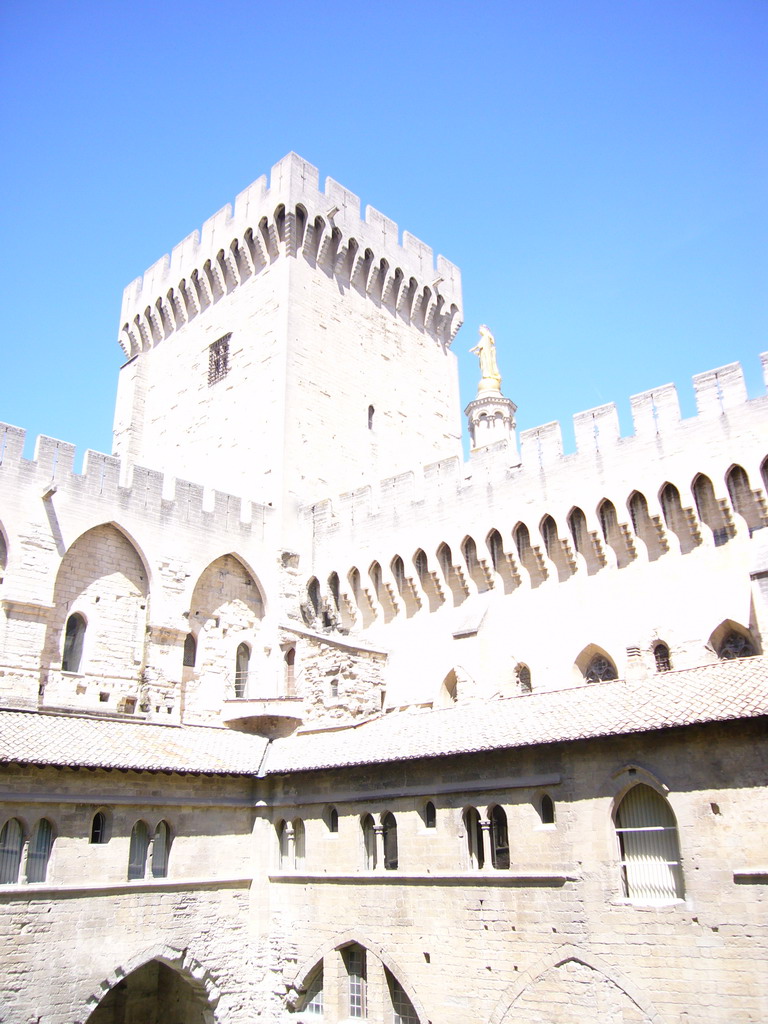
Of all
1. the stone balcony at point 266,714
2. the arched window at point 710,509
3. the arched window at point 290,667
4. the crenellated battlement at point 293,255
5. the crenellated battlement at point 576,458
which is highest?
the crenellated battlement at point 293,255

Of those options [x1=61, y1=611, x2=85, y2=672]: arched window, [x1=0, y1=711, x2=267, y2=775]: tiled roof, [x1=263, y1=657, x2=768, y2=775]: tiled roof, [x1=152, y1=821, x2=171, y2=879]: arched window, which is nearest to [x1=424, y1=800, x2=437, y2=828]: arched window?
[x1=263, y1=657, x2=768, y2=775]: tiled roof

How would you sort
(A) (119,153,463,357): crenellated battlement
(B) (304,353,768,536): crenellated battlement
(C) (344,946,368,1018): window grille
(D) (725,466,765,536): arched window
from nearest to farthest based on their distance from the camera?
(C) (344,946,368,1018): window grille, (D) (725,466,765,536): arched window, (B) (304,353,768,536): crenellated battlement, (A) (119,153,463,357): crenellated battlement

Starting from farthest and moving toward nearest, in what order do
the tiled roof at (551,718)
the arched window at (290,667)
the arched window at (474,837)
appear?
the arched window at (290,667) → the arched window at (474,837) → the tiled roof at (551,718)

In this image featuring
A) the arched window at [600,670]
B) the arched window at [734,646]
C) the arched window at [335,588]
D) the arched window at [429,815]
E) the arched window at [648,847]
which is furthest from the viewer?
the arched window at [335,588]

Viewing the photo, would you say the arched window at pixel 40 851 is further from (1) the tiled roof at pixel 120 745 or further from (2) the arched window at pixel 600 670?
(2) the arched window at pixel 600 670

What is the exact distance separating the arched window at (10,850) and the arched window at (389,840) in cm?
647

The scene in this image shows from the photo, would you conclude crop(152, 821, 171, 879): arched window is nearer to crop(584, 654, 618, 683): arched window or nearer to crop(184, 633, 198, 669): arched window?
crop(184, 633, 198, 669): arched window

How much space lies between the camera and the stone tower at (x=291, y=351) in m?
28.2

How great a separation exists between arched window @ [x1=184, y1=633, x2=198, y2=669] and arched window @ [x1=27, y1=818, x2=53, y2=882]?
23.3ft

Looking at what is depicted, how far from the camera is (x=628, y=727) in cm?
1427

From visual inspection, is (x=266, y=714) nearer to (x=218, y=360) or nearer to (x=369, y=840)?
(x=369, y=840)

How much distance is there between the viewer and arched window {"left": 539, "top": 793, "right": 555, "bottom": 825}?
15.3 metres

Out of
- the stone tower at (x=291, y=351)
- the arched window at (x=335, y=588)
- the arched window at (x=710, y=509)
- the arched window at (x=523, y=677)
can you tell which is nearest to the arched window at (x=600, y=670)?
the arched window at (x=523, y=677)

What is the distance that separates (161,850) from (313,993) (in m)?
3.96
